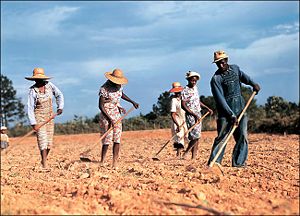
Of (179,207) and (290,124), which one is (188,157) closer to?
(179,207)

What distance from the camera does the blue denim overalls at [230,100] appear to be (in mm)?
7738

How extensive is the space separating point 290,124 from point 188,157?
1240 centimetres

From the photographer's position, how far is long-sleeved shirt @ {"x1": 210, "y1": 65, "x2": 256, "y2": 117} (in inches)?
305

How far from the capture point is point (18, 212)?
4664 millimetres

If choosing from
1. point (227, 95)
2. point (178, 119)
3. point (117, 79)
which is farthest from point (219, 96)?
point (178, 119)

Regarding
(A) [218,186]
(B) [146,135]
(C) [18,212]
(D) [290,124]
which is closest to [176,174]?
(A) [218,186]

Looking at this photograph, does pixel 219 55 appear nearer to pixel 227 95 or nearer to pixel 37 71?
pixel 227 95

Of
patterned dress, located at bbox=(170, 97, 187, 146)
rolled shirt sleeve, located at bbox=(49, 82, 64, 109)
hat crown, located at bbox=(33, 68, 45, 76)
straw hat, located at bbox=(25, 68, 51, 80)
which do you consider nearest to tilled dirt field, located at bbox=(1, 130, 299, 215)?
rolled shirt sleeve, located at bbox=(49, 82, 64, 109)

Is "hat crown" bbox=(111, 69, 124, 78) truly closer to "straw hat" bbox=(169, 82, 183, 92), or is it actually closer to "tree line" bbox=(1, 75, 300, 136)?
"straw hat" bbox=(169, 82, 183, 92)

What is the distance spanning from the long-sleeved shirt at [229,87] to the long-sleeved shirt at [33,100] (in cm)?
271

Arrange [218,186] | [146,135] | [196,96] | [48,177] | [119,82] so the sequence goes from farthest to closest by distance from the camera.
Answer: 1. [146,135]
2. [196,96]
3. [119,82]
4. [48,177]
5. [218,186]

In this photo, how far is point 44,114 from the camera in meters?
8.86

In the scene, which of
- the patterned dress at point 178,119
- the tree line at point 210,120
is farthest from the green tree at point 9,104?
the patterned dress at point 178,119

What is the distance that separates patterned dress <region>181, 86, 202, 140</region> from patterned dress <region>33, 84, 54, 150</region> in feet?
8.39
